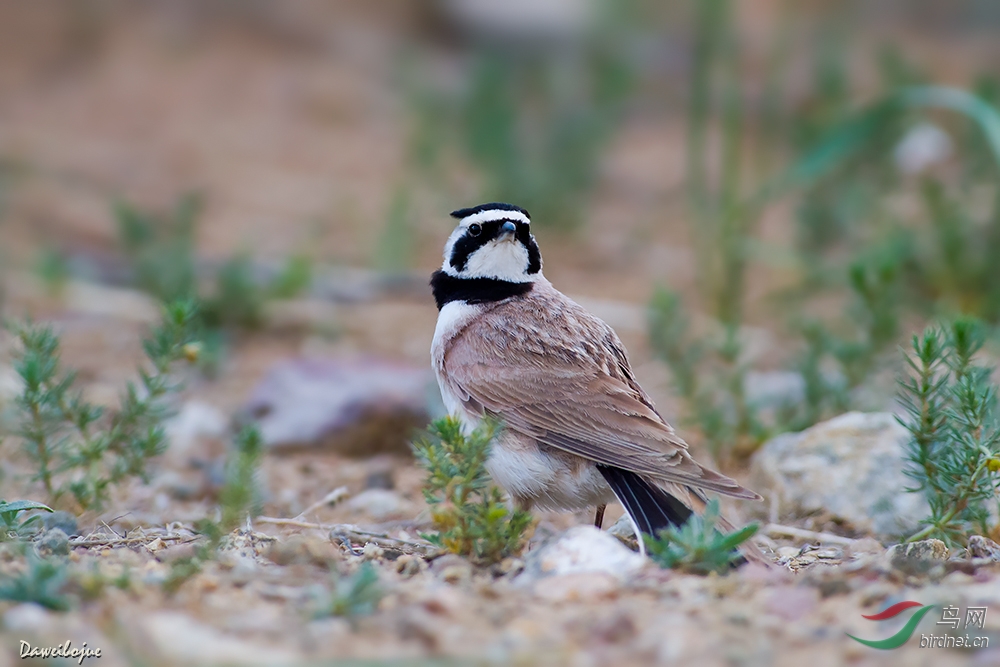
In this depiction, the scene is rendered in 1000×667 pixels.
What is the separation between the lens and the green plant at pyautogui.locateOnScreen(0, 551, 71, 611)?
2.35 m

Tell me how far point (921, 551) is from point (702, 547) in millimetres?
828

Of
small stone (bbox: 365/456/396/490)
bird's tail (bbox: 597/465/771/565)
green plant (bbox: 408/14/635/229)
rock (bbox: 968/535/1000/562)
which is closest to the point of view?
bird's tail (bbox: 597/465/771/565)

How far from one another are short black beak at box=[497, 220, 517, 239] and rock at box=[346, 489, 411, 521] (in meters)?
1.08

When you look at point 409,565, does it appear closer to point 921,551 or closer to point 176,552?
point 176,552

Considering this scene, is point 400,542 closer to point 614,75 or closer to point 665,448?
point 665,448

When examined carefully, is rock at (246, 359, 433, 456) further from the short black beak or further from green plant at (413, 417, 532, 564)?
green plant at (413, 417, 532, 564)

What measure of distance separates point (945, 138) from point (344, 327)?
A: 5.27 meters

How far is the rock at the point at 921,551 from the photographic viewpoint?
3018mm

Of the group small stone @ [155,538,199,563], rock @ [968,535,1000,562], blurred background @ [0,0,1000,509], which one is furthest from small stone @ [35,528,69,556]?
rock @ [968,535,1000,562]

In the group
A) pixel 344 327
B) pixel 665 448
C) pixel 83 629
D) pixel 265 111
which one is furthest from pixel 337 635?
pixel 265 111

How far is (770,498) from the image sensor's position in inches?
159

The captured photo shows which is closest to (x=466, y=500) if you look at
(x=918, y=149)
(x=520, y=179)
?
(x=520, y=179)

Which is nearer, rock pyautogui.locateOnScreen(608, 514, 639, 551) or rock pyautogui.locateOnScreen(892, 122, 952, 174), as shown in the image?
rock pyautogui.locateOnScreen(608, 514, 639, 551)

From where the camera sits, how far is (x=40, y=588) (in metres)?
2.35
